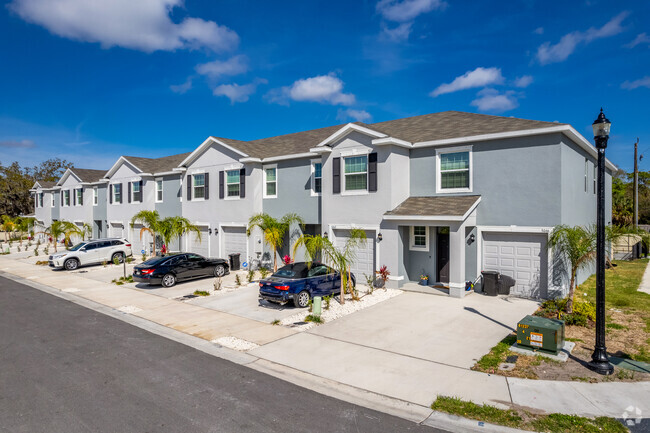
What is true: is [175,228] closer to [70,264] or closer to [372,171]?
[70,264]

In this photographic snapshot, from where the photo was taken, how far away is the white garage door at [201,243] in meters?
24.2

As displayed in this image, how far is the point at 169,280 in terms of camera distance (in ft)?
59.1

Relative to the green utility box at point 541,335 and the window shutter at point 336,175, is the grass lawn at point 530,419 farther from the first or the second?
the window shutter at point 336,175

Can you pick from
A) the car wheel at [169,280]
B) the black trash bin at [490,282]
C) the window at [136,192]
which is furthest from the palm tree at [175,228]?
the black trash bin at [490,282]

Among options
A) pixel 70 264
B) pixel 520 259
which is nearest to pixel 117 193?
pixel 70 264

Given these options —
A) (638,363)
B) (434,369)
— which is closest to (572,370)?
(638,363)

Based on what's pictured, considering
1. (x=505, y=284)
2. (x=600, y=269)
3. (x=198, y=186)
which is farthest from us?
(x=198, y=186)

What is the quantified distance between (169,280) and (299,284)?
7758mm

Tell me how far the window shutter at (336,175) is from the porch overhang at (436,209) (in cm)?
289

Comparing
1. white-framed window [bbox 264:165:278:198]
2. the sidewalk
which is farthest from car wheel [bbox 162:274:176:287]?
white-framed window [bbox 264:165:278:198]

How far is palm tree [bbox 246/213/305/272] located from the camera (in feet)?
63.6

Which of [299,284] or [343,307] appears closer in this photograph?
[299,284]

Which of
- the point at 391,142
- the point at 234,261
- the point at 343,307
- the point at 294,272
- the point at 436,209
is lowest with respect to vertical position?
the point at 343,307

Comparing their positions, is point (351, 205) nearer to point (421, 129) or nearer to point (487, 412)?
point (421, 129)
